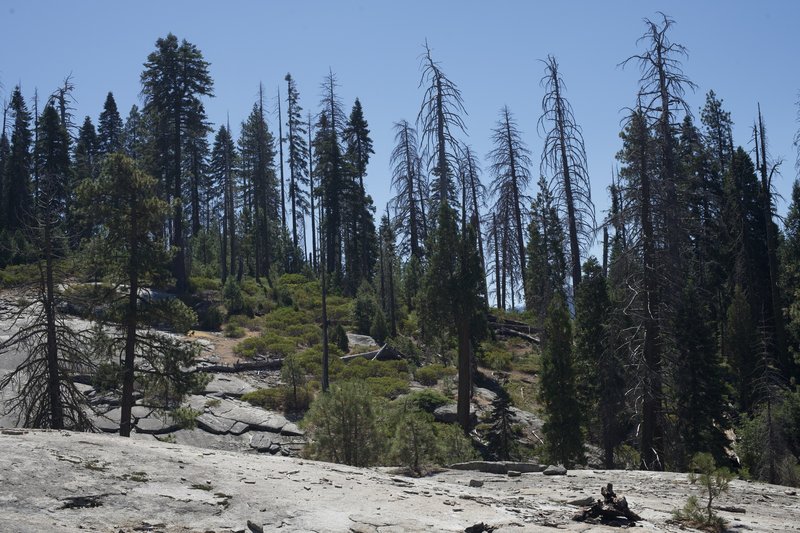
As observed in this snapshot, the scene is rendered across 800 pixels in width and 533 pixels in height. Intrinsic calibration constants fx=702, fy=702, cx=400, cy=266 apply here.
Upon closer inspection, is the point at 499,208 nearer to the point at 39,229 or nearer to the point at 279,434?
the point at 279,434

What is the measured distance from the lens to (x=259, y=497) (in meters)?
9.98

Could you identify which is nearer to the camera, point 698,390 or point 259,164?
point 698,390

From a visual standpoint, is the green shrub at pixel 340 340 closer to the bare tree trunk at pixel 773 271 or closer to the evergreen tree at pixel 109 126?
the bare tree trunk at pixel 773 271

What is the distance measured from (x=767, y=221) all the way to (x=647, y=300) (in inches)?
827

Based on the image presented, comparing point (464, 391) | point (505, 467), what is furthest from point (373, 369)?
point (505, 467)

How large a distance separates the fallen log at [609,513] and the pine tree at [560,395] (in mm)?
13442

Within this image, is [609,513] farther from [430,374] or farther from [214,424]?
[430,374]

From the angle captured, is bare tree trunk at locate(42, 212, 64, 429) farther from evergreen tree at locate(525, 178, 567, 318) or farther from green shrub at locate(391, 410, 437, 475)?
evergreen tree at locate(525, 178, 567, 318)

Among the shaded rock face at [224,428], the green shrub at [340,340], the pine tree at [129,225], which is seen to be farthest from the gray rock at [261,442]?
the green shrub at [340,340]

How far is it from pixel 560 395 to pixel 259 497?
15683 millimetres

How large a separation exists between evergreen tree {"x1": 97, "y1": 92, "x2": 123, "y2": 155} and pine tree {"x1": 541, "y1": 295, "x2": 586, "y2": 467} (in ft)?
185

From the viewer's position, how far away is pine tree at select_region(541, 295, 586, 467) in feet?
76.5

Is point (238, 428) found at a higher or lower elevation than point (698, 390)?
lower

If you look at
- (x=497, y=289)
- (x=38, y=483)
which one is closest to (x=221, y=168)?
(x=497, y=289)
